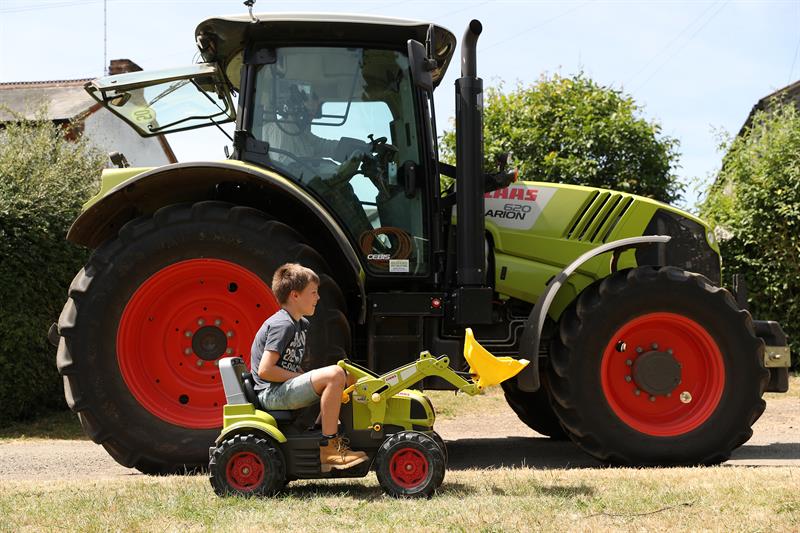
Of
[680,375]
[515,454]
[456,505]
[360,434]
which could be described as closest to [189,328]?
[360,434]

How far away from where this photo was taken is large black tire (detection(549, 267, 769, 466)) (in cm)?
604

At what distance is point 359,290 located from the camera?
606cm

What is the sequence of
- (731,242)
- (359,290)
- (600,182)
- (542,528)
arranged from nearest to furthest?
(542,528), (359,290), (731,242), (600,182)

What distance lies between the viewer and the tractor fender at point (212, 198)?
228 inches

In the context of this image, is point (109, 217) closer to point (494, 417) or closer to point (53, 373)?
point (53, 373)

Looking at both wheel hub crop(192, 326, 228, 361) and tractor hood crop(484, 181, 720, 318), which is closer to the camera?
wheel hub crop(192, 326, 228, 361)

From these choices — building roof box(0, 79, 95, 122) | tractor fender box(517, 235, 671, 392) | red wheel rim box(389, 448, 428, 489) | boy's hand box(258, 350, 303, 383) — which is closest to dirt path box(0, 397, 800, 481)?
tractor fender box(517, 235, 671, 392)

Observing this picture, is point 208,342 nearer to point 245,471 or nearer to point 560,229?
point 245,471

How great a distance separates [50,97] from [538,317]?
17873mm

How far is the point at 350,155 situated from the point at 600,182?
8278 mm

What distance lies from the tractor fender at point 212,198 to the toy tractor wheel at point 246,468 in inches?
57.4

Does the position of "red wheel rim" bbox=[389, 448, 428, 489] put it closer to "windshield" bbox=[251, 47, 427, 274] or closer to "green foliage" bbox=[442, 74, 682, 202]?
"windshield" bbox=[251, 47, 427, 274]

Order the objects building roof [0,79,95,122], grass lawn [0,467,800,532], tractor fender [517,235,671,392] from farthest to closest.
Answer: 1. building roof [0,79,95,122]
2. tractor fender [517,235,671,392]
3. grass lawn [0,467,800,532]

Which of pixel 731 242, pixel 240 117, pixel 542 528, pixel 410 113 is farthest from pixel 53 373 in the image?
pixel 731 242
